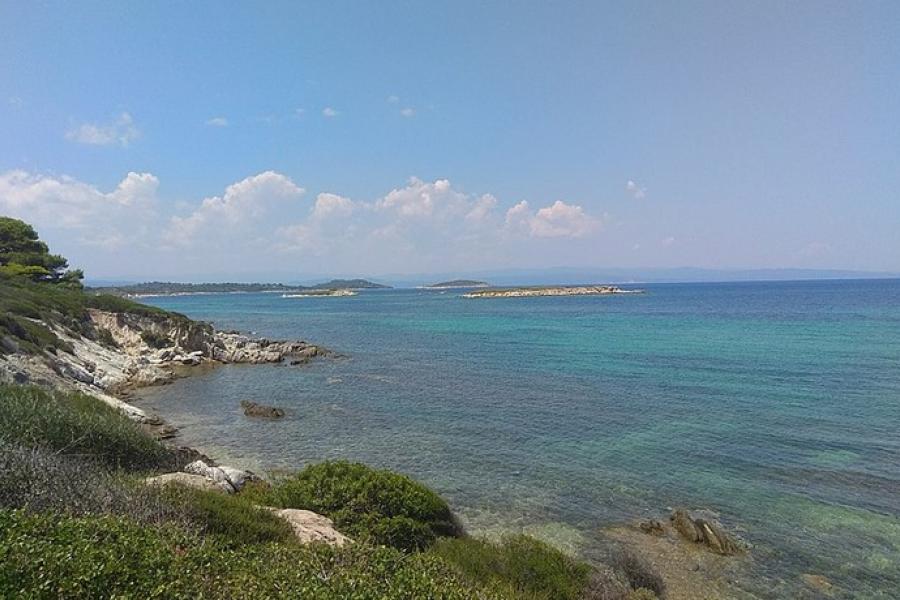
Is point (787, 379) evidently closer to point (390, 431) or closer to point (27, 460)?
point (390, 431)

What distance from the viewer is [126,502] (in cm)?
789

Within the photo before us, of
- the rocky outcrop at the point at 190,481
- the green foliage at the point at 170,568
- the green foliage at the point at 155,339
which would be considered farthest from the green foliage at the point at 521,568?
the green foliage at the point at 155,339

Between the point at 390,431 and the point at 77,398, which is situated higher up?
the point at 77,398

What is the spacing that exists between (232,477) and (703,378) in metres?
31.2

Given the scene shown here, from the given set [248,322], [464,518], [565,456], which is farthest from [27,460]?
[248,322]

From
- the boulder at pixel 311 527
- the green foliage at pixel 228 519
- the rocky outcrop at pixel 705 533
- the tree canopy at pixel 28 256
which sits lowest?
the rocky outcrop at pixel 705 533

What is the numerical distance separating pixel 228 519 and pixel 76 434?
6.42 m

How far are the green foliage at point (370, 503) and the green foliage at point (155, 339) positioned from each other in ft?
141

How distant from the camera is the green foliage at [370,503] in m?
11.1

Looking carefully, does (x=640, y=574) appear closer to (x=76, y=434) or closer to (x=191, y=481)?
(x=191, y=481)

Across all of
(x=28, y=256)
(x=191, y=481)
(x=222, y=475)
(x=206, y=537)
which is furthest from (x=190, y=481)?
(x=28, y=256)

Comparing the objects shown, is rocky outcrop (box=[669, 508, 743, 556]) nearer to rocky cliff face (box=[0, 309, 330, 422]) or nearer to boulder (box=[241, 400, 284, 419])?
boulder (box=[241, 400, 284, 419])

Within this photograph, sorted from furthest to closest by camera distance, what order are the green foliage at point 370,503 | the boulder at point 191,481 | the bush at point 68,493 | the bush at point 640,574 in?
the bush at point 640,574 → the green foliage at point 370,503 → the boulder at point 191,481 → the bush at point 68,493

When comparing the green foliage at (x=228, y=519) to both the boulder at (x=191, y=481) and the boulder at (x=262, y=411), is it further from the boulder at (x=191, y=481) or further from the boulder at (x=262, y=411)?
the boulder at (x=262, y=411)
